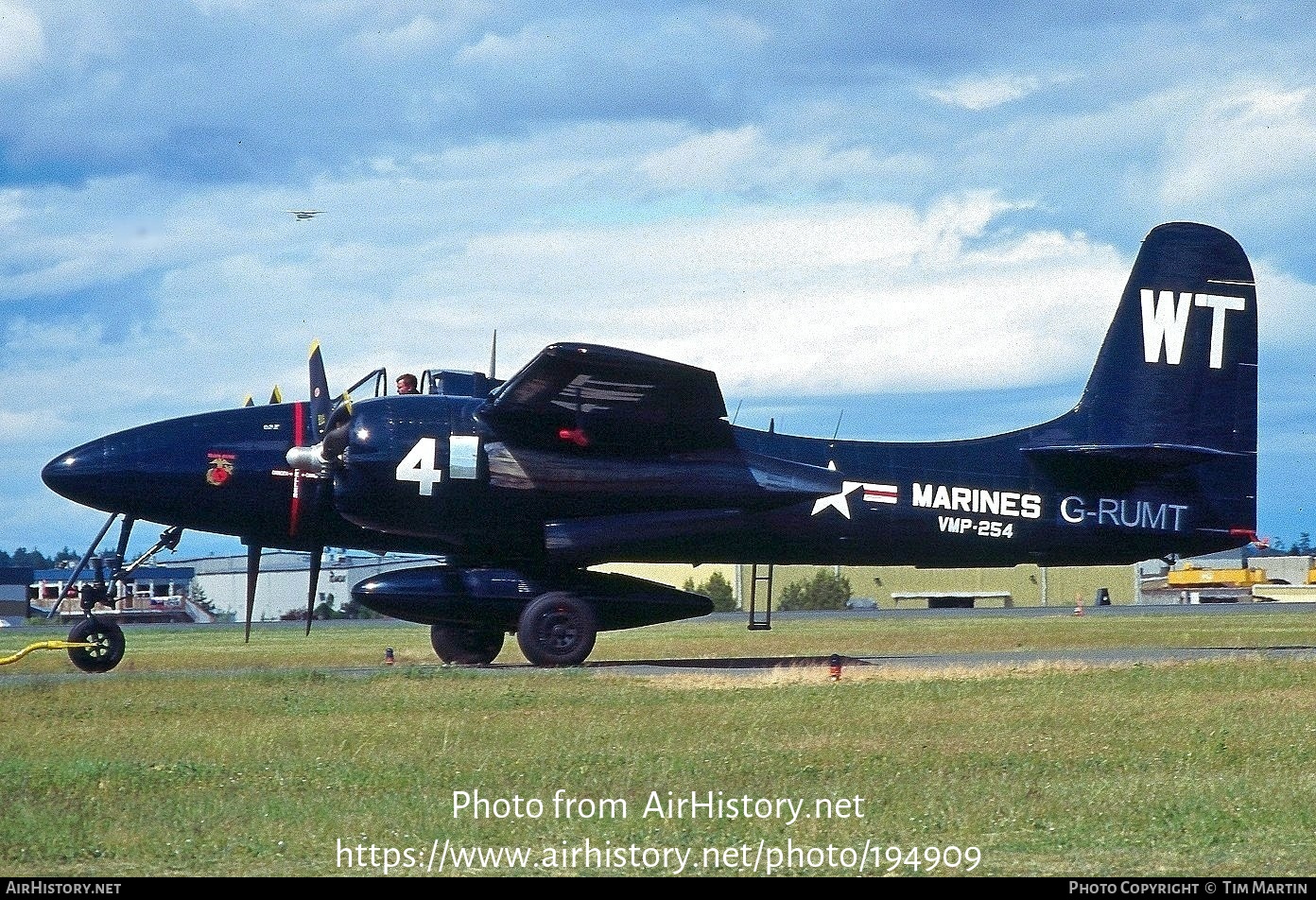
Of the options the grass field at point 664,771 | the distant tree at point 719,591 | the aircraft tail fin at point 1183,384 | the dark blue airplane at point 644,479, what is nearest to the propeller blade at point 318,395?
the dark blue airplane at point 644,479

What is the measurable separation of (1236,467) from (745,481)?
29.4 ft

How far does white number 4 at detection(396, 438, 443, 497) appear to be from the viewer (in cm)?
2133

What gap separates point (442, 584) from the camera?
73.0ft

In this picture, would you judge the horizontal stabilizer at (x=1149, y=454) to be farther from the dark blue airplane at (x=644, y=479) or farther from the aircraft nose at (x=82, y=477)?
the aircraft nose at (x=82, y=477)

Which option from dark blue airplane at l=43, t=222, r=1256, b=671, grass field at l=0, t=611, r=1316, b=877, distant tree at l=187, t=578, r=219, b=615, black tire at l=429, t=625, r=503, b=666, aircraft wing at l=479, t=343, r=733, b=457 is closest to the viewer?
grass field at l=0, t=611, r=1316, b=877

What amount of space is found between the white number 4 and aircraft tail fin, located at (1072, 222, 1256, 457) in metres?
11.3

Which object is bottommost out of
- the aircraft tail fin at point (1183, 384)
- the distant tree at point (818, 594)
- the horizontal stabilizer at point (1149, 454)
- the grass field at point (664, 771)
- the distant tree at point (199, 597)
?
the distant tree at point (199, 597)

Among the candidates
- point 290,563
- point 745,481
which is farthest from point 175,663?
point 290,563

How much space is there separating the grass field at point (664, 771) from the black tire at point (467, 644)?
96.1 inches

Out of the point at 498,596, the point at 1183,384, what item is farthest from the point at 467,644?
the point at 1183,384

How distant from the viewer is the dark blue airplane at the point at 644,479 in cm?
2152

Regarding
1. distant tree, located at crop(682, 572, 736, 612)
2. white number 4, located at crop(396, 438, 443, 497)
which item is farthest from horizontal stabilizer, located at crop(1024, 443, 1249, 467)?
distant tree, located at crop(682, 572, 736, 612)

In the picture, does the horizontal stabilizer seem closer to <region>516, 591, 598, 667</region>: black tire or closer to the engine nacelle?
the engine nacelle

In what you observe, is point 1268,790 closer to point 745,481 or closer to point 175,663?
point 745,481
